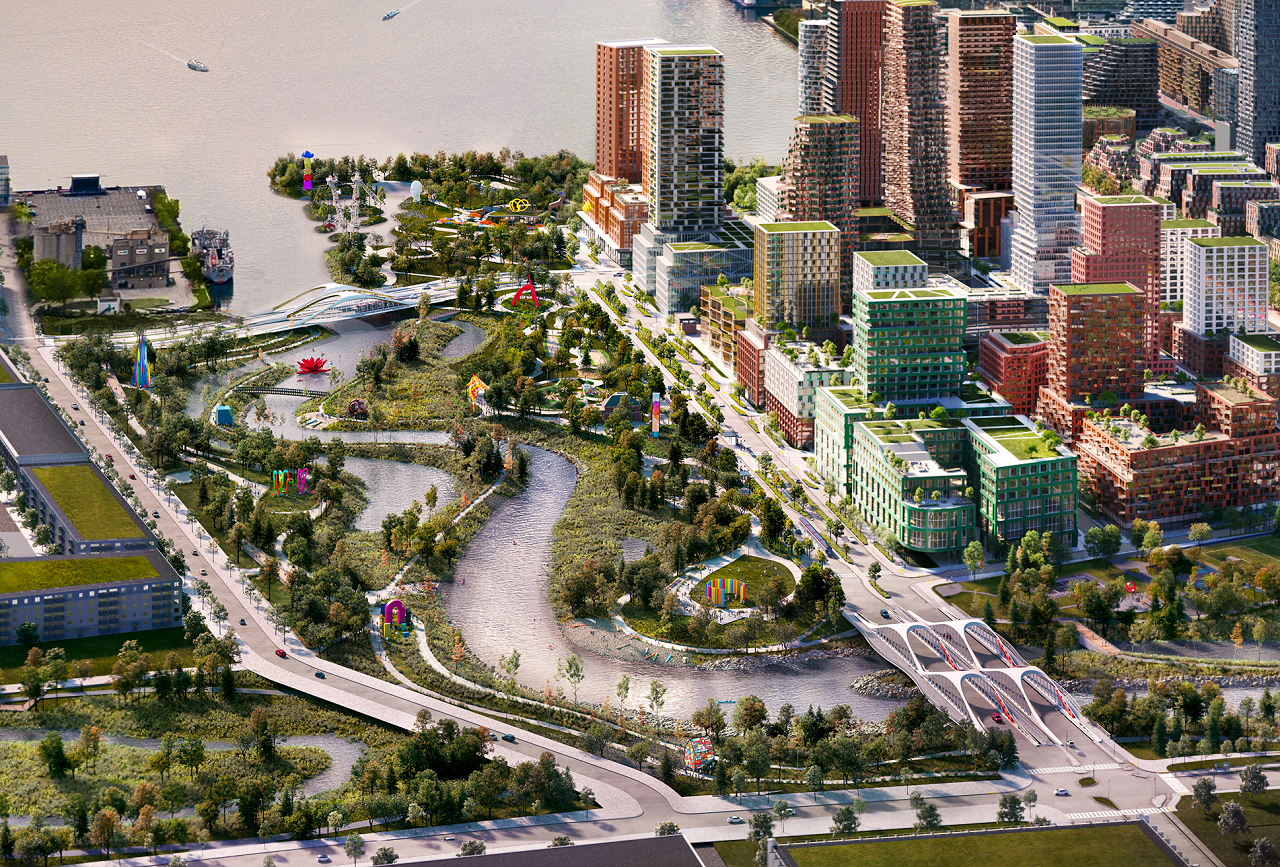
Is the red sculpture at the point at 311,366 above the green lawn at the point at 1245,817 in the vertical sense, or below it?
above

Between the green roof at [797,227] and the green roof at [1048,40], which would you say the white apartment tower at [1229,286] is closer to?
the green roof at [1048,40]

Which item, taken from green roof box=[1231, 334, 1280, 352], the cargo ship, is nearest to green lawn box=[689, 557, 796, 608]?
green roof box=[1231, 334, 1280, 352]

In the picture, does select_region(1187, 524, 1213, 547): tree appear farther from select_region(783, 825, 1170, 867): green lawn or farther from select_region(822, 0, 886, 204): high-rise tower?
select_region(822, 0, 886, 204): high-rise tower

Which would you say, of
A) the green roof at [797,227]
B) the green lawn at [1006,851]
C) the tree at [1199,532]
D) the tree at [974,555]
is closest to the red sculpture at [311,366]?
the green roof at [797,227]

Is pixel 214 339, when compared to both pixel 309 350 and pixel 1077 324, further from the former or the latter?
pixel 1077 324

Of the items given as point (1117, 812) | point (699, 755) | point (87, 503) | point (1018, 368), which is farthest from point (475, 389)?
point (1117, 812)

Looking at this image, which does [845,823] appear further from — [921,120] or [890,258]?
[921,120]

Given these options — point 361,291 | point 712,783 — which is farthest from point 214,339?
point 712,783

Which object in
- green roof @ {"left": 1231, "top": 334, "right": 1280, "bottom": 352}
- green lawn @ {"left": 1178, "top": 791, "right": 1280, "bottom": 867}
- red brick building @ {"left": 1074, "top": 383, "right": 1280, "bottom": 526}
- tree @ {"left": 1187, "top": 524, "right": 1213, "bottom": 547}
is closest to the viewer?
green lawn @ {"left": 1178, "top": 791, "right": 1280, "bottom": 867}
